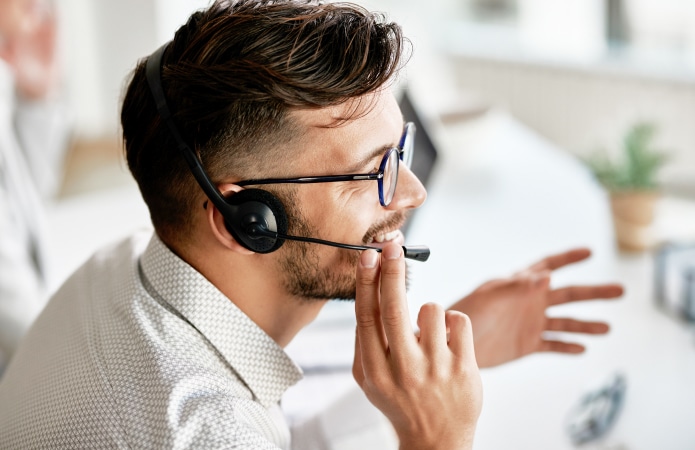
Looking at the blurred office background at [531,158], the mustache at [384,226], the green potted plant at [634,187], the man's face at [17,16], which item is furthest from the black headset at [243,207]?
the man's face at [17,16]

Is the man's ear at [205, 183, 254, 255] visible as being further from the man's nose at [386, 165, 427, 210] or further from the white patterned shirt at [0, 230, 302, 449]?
the man's nose at [386, 165, 427, 210]

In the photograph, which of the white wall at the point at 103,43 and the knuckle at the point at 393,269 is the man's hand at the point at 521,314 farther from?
the white wall at the point at 103,43

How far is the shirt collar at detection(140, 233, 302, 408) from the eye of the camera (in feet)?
2.92

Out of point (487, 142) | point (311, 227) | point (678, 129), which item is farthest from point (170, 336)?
point (678, 129)

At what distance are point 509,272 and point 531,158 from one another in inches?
35.2

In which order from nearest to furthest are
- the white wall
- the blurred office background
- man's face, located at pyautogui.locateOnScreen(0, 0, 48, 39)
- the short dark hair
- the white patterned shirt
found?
1. the white patterned shirt
2. the short dark hair
3. the blurred office background
4. man's face, located at pyautogui.locateOnScreen(0, 0, 48, 39)
5. the white wall

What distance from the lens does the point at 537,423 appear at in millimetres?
1162

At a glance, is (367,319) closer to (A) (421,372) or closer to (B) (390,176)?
(A) (421,372)

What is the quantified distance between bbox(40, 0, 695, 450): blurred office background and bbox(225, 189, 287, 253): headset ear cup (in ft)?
0.79

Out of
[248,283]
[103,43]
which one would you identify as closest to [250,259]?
[248,283]

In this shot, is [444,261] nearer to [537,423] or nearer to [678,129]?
[537,423]

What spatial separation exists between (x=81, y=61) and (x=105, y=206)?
2.79m

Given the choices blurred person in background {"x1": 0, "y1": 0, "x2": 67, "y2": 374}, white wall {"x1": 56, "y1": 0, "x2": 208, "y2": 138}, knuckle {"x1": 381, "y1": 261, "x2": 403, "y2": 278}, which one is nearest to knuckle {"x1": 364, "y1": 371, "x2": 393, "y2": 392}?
knuckle {"x1": 381, "y1": 261, "x2": 403, "y2": 278}

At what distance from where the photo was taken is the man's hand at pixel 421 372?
793 mm
